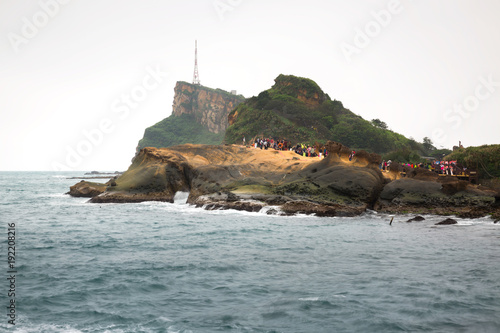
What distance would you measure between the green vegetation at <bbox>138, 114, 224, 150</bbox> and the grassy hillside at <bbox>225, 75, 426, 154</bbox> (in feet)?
249

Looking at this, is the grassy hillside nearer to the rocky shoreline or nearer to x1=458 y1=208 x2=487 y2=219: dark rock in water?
the rocky shoreline

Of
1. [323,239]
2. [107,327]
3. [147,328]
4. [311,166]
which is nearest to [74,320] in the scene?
[107,327]

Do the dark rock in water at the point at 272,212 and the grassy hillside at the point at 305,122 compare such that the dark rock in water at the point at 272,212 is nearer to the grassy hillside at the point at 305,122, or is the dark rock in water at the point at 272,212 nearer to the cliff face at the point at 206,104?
the grassy hillside at the point at 305,122

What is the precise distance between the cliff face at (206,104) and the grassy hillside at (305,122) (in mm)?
80712

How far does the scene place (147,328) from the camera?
8.57 m

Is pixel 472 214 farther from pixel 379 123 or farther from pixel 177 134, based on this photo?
pixel 177 134

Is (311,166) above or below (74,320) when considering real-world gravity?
above

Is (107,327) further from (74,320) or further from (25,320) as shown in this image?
(25,320)

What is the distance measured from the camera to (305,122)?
83875mm

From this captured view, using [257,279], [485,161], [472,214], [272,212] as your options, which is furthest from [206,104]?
[257,279]

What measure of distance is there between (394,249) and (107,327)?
11953mm

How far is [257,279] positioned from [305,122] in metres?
73.7

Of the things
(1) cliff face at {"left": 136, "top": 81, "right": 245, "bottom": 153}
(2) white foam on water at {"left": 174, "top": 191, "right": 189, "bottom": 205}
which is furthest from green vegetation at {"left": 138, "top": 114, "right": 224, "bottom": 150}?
(2) white foam on water at {"left": 174, "top": 191, "right": 189, "bottom": 205}

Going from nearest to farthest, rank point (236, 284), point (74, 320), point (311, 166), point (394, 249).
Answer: point (74, 320) → point (236, 284) → point (394, 249) → point (311, 166)
